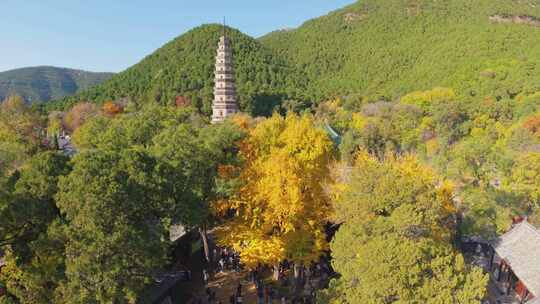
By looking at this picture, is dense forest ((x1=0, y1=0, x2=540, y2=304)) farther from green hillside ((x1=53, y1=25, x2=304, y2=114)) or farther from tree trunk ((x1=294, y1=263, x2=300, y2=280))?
green hillside ((x1=53, y1=25, x2=304, y2=114))

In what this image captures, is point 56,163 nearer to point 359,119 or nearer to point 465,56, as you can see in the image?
point 359,119

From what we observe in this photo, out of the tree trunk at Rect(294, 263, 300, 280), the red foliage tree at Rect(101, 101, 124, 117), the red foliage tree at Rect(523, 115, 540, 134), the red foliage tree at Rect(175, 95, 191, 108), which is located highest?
the red foliage tree at Rect(175, 95, 191, 108)

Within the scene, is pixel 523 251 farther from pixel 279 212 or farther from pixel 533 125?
pixel 533 125

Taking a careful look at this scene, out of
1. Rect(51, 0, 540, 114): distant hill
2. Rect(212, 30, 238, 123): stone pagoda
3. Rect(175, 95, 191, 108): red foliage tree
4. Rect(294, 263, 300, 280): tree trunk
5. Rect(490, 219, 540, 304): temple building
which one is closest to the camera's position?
Rect(490, 219, 540, 304): temple building

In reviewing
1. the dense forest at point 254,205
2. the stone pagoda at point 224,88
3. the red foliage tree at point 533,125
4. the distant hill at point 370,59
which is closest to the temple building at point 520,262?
the dense forest at point 254,205

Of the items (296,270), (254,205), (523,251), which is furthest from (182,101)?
(523,251)

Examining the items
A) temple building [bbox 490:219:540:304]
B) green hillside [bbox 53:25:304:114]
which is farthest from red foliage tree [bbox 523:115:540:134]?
green hillside [bbox 53:25:304:114]

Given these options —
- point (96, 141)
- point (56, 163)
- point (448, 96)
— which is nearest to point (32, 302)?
point (56, 163)

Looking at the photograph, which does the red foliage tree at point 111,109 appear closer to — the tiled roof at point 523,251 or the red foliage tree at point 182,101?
the red foliage tree at point 182,101
